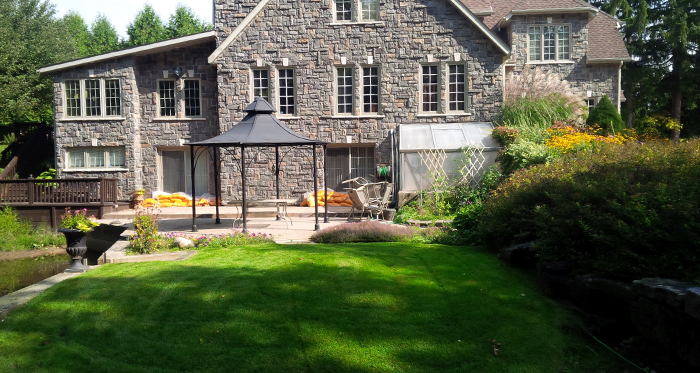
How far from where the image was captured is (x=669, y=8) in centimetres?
3116

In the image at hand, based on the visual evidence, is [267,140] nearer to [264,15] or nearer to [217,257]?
[217,257]

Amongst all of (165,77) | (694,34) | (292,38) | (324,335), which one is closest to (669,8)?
(694,34)

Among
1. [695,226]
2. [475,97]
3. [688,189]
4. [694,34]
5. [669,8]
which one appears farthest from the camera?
[669,8]

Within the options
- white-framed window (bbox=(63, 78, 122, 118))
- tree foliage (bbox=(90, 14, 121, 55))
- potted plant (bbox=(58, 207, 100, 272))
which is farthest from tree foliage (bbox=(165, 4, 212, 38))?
Answer: potted plant (bbox=(58, 207, 100, 272))

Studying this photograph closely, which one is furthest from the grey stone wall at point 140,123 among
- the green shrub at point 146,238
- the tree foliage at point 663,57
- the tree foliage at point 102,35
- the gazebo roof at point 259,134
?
the tree foliage at point 102,35

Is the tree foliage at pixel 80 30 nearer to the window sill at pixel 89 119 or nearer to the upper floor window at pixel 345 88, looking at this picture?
the window sill at pixel 89 119

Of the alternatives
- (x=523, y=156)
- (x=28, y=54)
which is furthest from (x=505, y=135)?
(x=28, y=54)

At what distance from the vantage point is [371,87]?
18.6m

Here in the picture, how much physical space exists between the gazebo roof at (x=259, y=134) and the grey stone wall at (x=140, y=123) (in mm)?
7127

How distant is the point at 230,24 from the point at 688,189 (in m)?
17.0

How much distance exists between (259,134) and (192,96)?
8.85 m

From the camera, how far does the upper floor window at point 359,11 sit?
18.4 m

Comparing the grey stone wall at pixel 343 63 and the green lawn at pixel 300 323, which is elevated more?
the grey stone wall at pixel 343 63

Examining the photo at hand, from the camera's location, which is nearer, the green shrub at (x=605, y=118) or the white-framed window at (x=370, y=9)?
the green shrub at (x=605, y=118)
